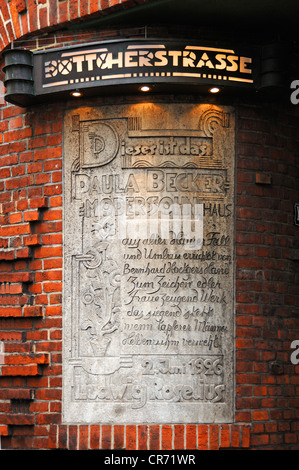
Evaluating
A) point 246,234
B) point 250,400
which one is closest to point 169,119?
point 246,234

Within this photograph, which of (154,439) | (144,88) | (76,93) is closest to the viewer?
(154,439)

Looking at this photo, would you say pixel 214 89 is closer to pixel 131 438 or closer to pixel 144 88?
pixel 144 88

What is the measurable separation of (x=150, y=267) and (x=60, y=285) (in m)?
0.73

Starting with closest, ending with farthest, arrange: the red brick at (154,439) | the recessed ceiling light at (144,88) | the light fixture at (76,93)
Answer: the red brick at (154,439)
the recessed ceiling light at (144,88)
the light fixture at (76,93)

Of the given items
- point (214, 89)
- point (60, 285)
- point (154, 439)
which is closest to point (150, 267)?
point (60, 285)

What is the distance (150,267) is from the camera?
6.55 meters

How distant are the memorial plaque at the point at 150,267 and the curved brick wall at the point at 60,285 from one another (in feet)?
0.32

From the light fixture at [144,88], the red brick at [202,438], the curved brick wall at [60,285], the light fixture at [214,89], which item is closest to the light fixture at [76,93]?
the curved brick wall at [60,285]

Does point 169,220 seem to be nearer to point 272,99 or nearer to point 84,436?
point 272,99

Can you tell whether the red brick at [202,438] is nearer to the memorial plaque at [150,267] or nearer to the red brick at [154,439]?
the memorial plaque at [150,267]

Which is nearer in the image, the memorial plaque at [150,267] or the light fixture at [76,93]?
the memorial plaque at [150,267]

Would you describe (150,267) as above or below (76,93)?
below

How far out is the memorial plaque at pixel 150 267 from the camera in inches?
254

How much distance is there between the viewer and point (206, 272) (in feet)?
21.5
